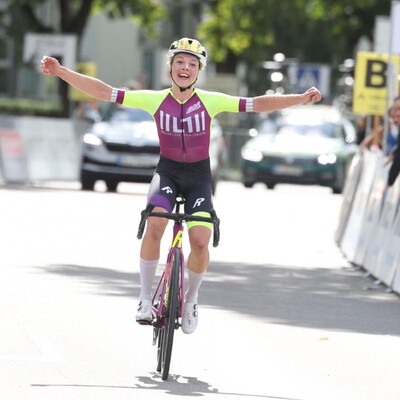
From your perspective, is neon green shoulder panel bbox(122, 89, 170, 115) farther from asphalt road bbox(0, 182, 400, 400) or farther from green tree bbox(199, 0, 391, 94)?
green tree bbox(199, 0, 391, 94)

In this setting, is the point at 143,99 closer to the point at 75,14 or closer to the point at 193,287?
the point at 193,287

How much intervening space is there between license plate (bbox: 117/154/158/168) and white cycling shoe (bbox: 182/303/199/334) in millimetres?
19475

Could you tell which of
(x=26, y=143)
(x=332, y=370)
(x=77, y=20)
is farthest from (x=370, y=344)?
(x=77, y=20)

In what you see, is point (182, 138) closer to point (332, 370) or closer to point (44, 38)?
point (332, 370)

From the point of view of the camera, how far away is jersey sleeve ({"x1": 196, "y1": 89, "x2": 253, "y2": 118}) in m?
9.99

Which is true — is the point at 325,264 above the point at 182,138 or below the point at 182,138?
below

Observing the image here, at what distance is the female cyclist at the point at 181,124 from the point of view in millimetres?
9773

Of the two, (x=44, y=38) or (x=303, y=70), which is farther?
(x=303, y=70)

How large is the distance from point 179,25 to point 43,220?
179ft

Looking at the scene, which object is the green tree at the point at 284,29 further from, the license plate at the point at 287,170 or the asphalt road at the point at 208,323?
the asphalt road at the point at 208,323

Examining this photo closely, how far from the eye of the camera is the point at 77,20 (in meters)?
45.3

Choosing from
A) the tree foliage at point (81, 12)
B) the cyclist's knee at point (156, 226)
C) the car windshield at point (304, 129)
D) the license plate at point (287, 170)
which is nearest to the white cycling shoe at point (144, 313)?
the cyclist's knee at point (156, 226)

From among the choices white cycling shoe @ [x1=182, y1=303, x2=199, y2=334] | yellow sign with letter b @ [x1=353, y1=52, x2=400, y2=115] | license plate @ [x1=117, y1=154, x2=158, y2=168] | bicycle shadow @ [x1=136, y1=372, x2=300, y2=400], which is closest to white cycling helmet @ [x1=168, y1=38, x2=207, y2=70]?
white cycling shoe @ [x1=182, y1=303, x2=199, y2=334]

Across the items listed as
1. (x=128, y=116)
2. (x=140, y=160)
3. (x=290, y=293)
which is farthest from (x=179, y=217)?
(x=128, y=116)
